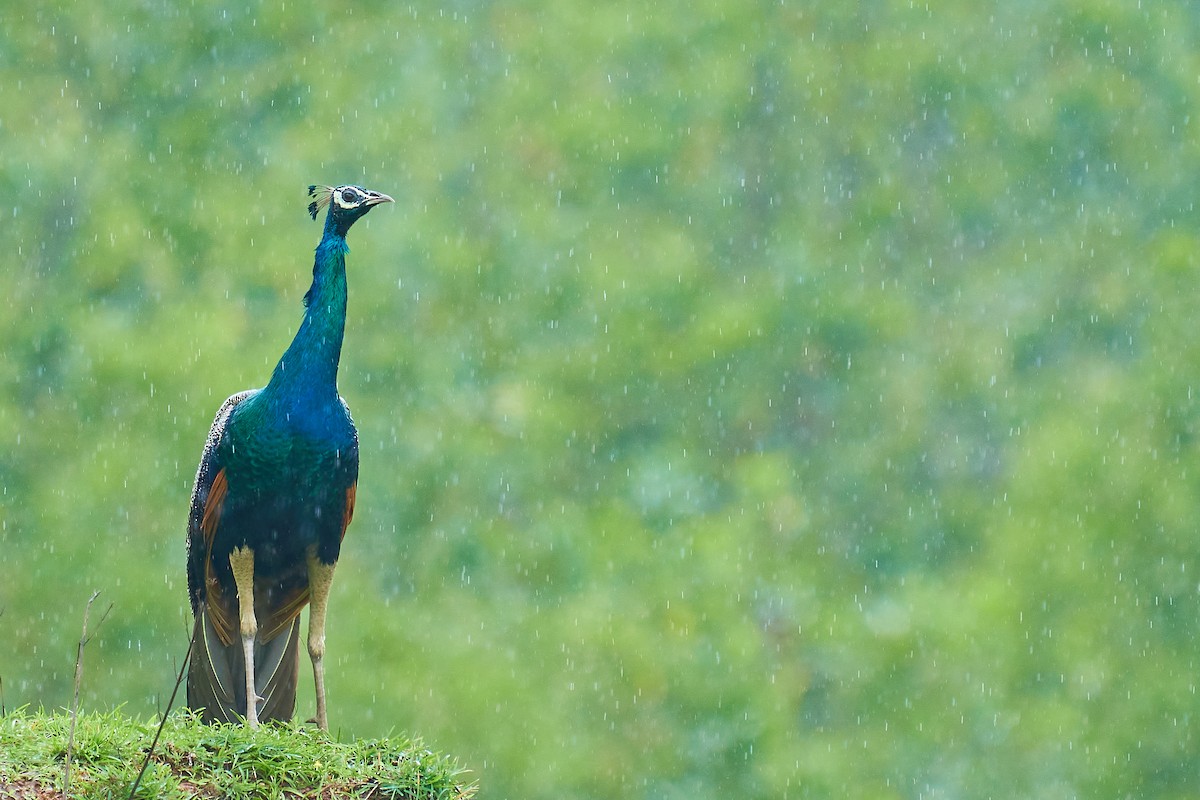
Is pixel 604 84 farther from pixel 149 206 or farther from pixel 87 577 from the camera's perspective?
pixel 87 577

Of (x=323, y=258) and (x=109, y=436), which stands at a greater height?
(x=109, y=436)

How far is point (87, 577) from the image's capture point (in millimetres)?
10836

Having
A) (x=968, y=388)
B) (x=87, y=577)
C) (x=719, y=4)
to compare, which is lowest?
(x=87, y=577)

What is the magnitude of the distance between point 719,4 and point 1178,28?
4030 millimetres

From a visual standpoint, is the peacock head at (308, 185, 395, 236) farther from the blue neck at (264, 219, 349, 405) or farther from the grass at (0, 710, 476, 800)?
the grass at (0, 710, 476, 800)

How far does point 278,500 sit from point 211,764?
1.13 meters

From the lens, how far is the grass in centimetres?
441

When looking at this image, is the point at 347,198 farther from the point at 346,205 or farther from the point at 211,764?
the point at 211,764

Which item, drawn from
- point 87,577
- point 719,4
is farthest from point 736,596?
point 719,4

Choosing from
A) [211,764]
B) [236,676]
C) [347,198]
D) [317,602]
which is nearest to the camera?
[211,764]

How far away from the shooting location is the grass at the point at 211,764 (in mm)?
4406

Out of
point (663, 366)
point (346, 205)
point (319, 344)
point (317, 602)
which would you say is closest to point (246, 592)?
point (317, 602)

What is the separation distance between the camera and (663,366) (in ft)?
42.9

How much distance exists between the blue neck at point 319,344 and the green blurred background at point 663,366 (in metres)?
5.55
